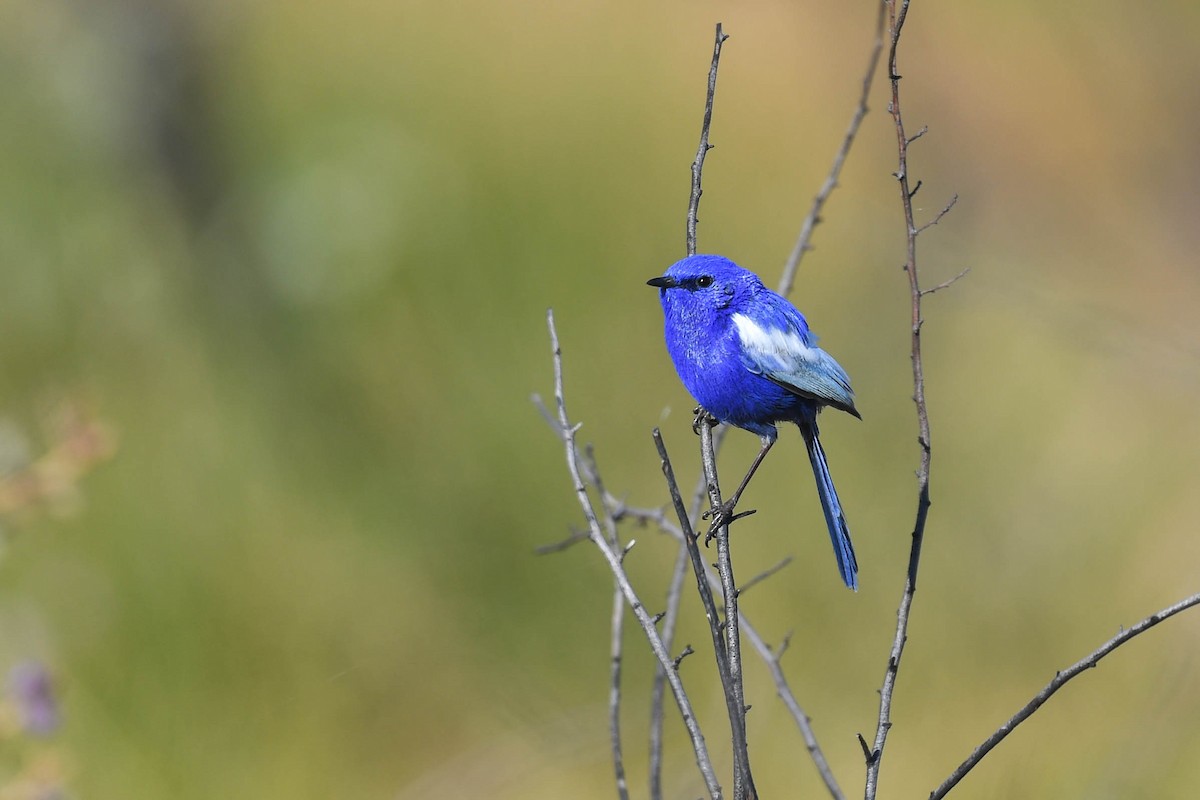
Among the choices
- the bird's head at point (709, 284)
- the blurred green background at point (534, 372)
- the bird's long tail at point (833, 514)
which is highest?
the blurred green background at point (534, 372)

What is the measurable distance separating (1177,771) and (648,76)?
3.36 meters

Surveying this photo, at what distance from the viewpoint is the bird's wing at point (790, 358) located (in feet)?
7.43

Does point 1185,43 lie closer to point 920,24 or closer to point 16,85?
point 920,24

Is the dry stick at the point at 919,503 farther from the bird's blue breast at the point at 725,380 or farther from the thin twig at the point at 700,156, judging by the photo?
the bird's blue breast at the point at 725,380

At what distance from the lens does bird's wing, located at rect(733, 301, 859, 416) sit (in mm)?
2266

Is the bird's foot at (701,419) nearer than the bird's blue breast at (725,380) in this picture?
No

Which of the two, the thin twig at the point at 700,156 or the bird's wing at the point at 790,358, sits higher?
the thin twig at the point at 700,156

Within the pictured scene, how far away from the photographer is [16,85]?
175 inches

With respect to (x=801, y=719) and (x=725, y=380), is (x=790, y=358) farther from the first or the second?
(x=801, y=719)

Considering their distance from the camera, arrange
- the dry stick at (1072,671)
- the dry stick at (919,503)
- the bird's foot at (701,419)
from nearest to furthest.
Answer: the dry stick at (1072,671) < the dry stick at (919,503) < the bird's foot at (701,419)

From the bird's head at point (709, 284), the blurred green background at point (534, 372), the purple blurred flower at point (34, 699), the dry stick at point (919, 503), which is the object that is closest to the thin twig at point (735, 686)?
the dry stick at point (919, 503)

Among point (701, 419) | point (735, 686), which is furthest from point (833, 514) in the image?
point (735, 686)

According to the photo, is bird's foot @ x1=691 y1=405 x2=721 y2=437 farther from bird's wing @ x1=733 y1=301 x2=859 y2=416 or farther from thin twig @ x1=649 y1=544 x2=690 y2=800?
thin twig @ x1=649 y1=544 x2=690 y2=800

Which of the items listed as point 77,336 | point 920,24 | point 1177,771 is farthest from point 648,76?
point 1177,771
